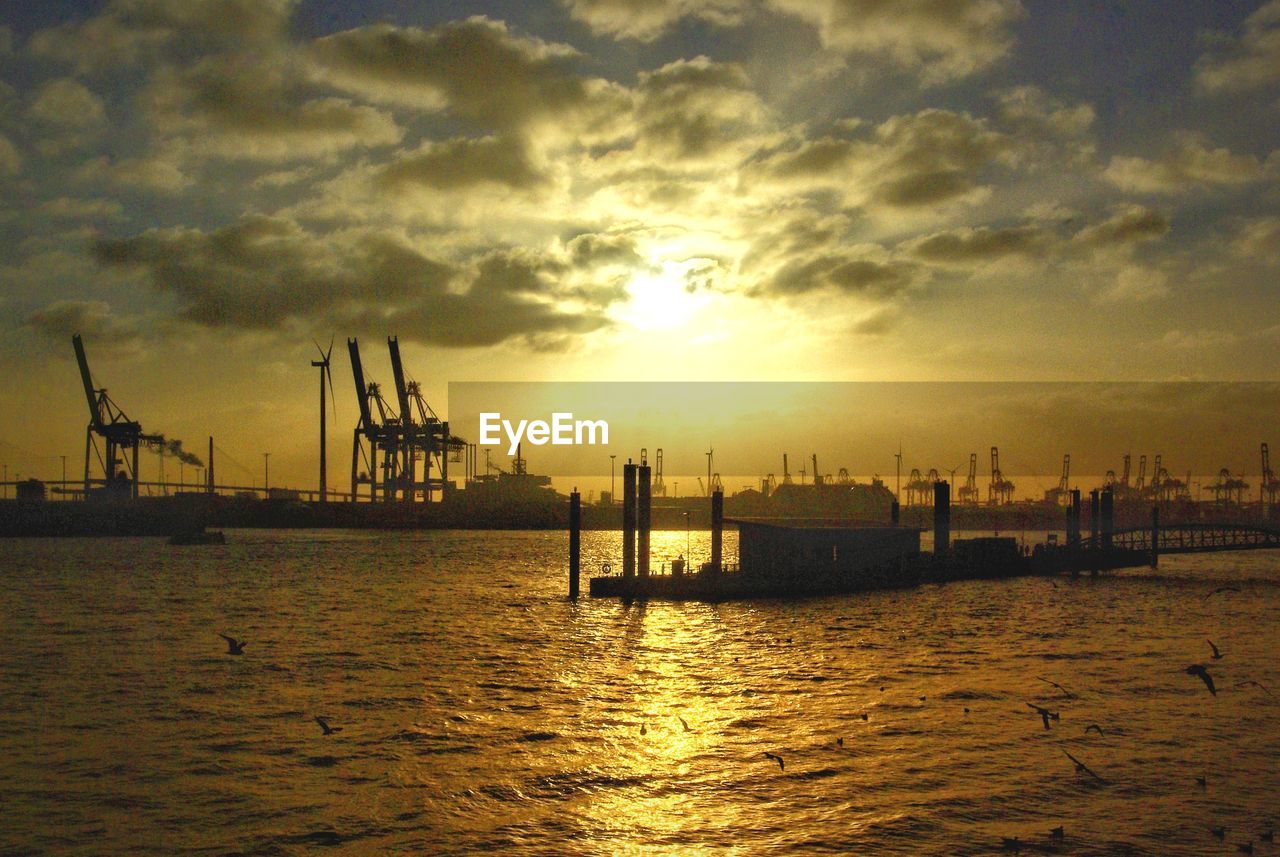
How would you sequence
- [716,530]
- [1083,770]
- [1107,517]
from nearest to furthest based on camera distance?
[1083,770], [716,530], [1107,517]

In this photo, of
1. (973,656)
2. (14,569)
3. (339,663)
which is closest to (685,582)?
(973,656)

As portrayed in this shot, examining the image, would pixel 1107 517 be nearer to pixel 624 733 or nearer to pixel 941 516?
pixel 941 516

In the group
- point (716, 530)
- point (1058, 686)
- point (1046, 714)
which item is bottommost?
point (1058, 686)

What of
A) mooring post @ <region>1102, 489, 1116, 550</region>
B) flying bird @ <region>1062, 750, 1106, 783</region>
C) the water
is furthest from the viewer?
mooring post @ <region>1102, 489, 1116, 550</region>

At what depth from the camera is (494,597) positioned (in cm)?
7019

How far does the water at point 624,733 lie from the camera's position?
20172mm

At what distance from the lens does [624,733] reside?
91.0 feet

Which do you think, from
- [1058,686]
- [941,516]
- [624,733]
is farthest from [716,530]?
[624,733]

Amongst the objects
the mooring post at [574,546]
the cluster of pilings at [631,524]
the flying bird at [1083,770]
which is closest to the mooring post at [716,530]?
the cluster of pilings at [631,524]

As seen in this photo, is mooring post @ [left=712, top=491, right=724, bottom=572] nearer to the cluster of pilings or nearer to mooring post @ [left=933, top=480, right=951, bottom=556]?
the cluster of pilings

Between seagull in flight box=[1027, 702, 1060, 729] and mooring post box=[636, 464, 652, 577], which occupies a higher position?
mooring post box=[636, 464, 652, 577]

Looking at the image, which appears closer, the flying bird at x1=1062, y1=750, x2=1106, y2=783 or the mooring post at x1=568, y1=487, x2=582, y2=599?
the flying bird at x1=1062, y1=750, x2=1106, y2=783

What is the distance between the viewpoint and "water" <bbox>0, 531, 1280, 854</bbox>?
66.2 feet

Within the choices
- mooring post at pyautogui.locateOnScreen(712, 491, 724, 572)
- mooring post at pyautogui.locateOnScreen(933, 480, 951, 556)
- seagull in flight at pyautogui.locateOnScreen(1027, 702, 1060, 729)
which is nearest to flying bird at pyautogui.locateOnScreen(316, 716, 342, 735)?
seagull in flight at pyautogui.locateOnScreen(1027, 702, 1060, 729)
